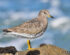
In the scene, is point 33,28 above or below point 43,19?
below

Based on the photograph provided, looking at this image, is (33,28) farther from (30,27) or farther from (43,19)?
(43,19)

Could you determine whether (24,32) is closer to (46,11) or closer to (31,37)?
(31,37)

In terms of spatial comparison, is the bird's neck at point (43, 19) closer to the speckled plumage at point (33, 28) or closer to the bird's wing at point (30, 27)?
the speckled plumage at point (33, 28)

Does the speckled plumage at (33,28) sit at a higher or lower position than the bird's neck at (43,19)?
lower

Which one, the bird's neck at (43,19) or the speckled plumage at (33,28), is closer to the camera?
the speckled plumage at (33,28)

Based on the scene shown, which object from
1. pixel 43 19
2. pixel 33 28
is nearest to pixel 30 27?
pixel 33 28

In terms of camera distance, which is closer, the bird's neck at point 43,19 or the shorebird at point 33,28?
the shorebird at point 33,28

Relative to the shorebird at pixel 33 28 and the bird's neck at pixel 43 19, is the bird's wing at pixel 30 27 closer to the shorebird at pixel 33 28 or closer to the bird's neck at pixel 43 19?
the shorebird at pixel 33 28

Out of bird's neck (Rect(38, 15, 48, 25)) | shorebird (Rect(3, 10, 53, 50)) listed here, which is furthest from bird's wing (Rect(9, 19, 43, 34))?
bird's neck (Rect(38, 15, 48, 25))

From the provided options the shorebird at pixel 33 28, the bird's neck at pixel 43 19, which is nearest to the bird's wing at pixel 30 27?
the shorebird at pixel 33 28
